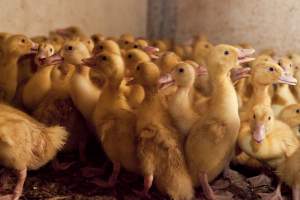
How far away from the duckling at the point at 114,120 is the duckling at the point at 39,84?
359 mm

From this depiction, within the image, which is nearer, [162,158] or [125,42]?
[162,158]

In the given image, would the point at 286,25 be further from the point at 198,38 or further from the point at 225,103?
the point at 225,103

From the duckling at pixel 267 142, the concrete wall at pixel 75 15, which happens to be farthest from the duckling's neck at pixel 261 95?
the concrete wall at pixel 75 15

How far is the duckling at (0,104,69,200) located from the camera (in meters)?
2.12

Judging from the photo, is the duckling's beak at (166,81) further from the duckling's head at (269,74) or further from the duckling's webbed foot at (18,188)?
the duckling's webbed foot at (18,188)

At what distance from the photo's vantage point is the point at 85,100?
2.66 meters

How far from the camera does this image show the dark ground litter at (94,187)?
2.39 meters

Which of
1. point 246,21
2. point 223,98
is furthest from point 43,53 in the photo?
point 246,21

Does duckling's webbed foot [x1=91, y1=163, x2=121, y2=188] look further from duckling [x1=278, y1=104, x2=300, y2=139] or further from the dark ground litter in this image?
duckling [x1=278, y1=104, x2=300, y2=139]

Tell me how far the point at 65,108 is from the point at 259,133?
3.66ft

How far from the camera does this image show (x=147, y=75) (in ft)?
7.91

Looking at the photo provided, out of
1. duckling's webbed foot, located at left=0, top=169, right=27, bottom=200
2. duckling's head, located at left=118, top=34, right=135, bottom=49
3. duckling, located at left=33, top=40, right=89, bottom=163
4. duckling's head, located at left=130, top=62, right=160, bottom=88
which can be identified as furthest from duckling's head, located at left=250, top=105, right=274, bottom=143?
duckling's head, located at left=118, top=34, right=135, bottom=49

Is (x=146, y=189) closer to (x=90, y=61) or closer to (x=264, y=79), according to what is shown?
(x=90, y=61)

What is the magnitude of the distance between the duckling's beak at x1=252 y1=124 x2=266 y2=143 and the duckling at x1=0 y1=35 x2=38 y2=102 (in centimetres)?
147
